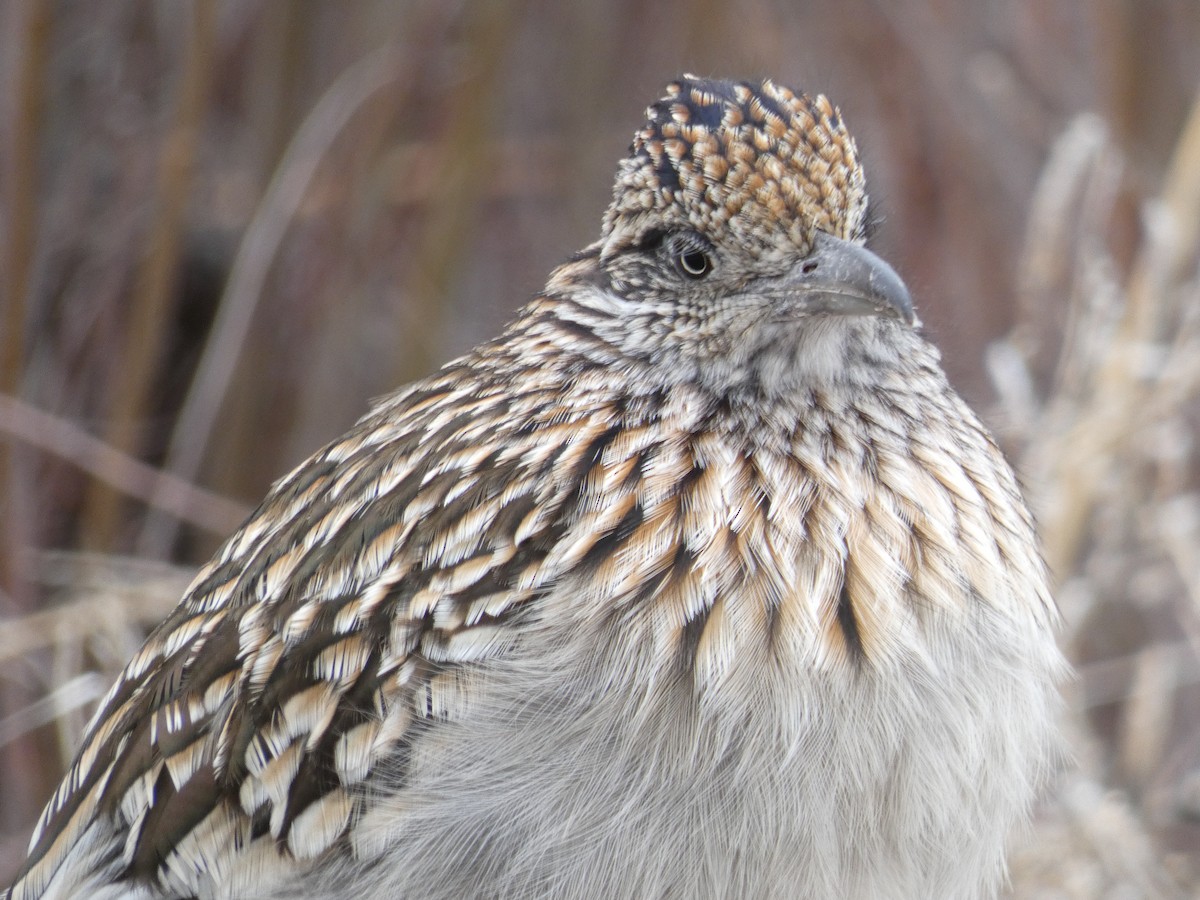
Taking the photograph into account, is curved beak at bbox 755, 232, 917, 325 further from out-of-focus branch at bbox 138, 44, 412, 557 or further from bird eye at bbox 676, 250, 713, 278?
out-of-focus branch at bbox 138, 44, 412, 557

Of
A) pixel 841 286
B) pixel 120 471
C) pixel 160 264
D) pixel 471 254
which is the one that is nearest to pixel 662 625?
pixel 841 286

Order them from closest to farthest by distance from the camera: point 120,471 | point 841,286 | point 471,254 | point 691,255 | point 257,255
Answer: point 841,286
point 691,255
point 120,471
point 257,255
point 471,254

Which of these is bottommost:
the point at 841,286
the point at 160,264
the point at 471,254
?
the point at 841,286

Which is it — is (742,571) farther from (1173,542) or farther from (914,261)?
(914,261)

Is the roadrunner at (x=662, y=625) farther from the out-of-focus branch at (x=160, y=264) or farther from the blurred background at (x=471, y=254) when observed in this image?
the out-of-focus branch at (x=160, y=264)

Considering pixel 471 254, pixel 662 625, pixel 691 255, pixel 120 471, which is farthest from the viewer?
pixel 471 254

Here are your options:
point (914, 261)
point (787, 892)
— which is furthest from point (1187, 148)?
point (787, 892)

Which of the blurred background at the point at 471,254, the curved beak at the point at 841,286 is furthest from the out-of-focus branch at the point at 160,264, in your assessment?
the curved beak at the point at 841,286

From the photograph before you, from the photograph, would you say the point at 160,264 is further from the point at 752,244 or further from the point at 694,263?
the point at 752,244
